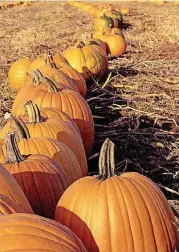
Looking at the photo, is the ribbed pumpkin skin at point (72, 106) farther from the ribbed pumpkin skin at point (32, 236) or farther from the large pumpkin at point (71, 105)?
the ribbed pumpkin skin at point (32, 236)

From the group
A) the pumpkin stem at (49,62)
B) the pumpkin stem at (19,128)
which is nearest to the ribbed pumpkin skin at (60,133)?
the pumpkin stem at (19,128)

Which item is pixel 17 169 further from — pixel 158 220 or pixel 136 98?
pixel 136 98

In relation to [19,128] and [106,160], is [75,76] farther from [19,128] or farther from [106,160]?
[106,160]

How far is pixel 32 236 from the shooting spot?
1.89 metres

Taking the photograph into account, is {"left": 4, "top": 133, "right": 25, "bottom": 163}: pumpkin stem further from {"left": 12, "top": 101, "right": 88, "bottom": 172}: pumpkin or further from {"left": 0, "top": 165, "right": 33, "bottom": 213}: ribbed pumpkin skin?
{"left": 12, "top": 101, "right": 88, "bottom": 172}: pumpkin

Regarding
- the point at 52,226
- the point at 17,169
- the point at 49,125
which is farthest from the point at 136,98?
the point at 52,226

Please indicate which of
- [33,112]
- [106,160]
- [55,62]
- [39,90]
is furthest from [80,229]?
[55,62]

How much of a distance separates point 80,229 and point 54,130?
1.35 meters

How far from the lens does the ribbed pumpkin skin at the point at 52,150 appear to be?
3260 millimetres

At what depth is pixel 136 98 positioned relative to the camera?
668 cm

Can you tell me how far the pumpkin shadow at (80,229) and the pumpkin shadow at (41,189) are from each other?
0.48 m

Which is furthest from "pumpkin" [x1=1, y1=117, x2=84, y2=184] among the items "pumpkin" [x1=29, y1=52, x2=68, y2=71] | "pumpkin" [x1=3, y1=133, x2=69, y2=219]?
"pumpkin" [x1=29, y1=52, x2=68, y2=71]

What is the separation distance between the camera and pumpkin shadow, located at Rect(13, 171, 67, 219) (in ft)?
9.57

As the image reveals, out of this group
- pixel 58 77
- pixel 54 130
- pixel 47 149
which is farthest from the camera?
pixel 58 77
